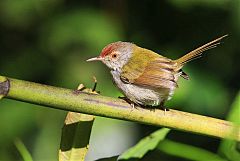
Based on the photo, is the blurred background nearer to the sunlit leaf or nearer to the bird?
the bird

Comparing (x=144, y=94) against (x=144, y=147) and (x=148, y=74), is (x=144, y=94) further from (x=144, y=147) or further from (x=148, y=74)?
(x=144, y=147)

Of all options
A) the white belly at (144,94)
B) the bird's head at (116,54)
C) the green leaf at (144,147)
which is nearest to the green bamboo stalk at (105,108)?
the green leaf at (144,147)

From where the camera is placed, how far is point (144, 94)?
270 cm

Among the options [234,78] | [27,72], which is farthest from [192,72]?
[27,72]

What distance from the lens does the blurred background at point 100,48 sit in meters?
3.71

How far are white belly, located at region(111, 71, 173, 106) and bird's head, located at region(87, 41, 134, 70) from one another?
0.22 m

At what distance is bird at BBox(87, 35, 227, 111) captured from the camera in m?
2.61

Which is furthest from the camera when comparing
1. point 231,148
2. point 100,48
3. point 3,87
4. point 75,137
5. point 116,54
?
point 100,48

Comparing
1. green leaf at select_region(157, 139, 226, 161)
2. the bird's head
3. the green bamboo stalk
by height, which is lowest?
green leaf at select_region(157, 139, 226, 161)

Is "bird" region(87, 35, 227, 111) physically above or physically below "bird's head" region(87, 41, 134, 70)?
below

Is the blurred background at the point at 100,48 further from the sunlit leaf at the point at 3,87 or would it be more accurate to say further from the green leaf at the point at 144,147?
the sunlit leaf at the point at 3,87

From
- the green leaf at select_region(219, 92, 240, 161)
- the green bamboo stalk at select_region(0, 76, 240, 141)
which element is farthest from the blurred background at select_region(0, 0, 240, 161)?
the green leaf at select_region(219, 92, 240, 161)

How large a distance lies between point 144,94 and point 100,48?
55.4 inches

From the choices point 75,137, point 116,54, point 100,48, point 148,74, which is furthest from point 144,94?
point 75,137
